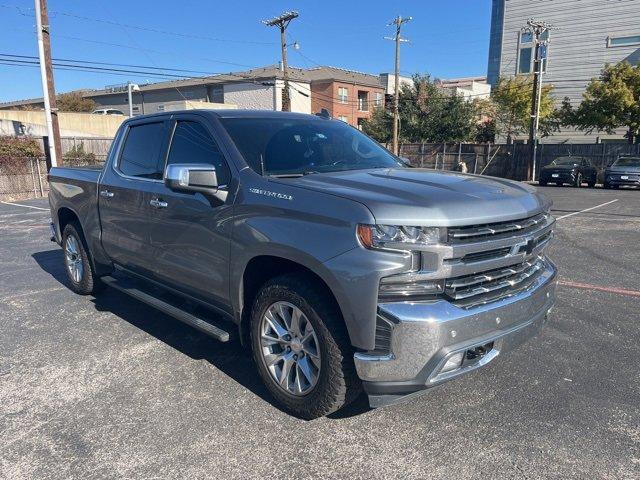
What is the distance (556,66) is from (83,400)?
153 feet

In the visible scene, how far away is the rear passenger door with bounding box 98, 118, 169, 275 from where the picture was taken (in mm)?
4363

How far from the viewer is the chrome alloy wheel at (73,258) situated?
584 centimetres

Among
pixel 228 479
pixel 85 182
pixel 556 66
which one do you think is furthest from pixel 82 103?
pixel 228 479

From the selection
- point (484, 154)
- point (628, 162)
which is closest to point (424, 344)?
point (628, 162)

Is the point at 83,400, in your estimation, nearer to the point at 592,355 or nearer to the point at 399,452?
the point at 399,452

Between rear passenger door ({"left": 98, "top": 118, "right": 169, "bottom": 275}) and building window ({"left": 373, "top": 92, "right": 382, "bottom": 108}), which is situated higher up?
building window ({"left": 373, "top": 92, "right": 382, "bottom": 108})

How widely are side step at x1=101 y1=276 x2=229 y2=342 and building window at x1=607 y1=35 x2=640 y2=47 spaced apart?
44.7 meters

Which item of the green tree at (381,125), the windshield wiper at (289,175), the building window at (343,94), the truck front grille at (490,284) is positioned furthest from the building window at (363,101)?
the truck front grille at (490,284)

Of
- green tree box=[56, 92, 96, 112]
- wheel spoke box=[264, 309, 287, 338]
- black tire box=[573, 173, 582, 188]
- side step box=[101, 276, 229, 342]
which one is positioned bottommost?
black tire box=[573, 173, 582, 188]

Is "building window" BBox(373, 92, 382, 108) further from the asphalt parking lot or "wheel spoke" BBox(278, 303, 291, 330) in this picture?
"wheel spoke" BBox(278, 303, 291, 330)

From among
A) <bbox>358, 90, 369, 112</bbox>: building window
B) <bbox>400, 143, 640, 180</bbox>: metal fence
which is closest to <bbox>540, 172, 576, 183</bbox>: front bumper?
<bbox>400, 143, 640, 180</bbox>: metal fence

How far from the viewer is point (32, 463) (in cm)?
283

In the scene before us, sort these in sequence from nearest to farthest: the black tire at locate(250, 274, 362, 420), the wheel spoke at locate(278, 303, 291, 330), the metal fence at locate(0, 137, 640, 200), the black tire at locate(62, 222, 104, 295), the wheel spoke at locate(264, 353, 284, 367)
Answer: the black tire at locate(250, 274, 362, 420) → the wheel spoke at locate(278, 303, 291, 330) → the wheel spoke at locate(264, 353, 284, 367) → the black tire at locate(62, 222, 104, 295) → the metal fence at locate(0, 137, 640, 200)

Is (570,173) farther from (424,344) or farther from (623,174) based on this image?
(424,344)
